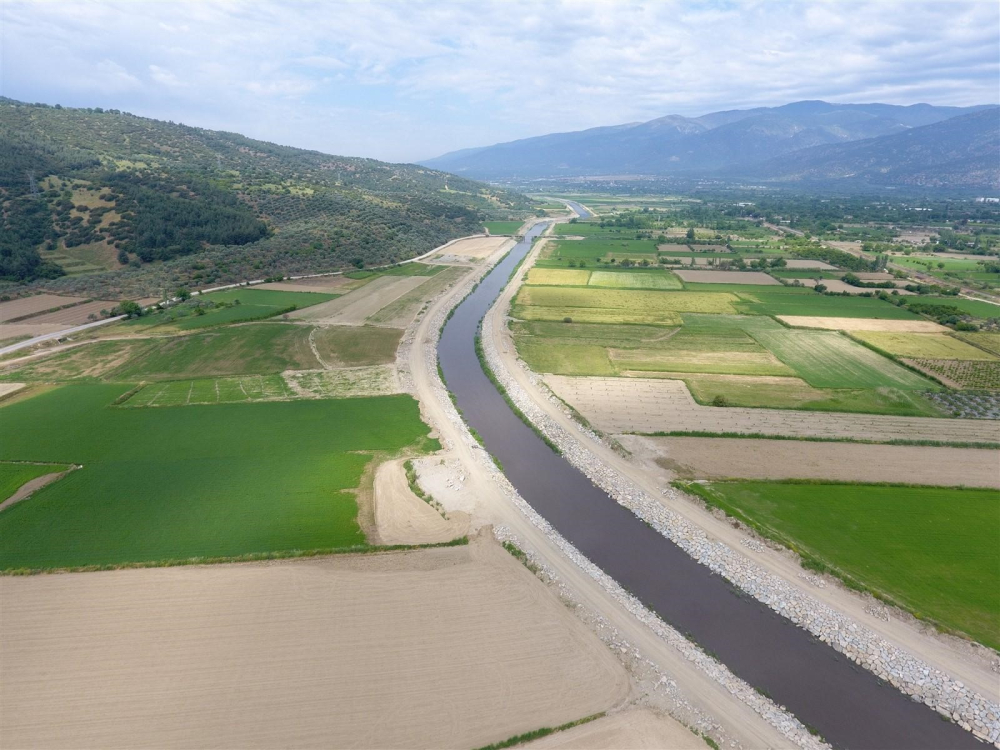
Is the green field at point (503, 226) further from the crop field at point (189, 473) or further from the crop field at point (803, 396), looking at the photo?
the crop field at point (189, 473)

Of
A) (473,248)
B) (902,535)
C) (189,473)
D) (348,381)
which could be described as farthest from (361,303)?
(902,535)

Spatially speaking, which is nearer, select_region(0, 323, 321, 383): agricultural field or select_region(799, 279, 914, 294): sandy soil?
select_region(0, 323, 321, 383): agricultural field

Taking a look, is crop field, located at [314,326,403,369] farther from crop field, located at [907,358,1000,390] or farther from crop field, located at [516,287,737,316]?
crop field, located at [907,358,1000,390]

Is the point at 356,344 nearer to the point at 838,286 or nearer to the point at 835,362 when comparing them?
the point at 835,362

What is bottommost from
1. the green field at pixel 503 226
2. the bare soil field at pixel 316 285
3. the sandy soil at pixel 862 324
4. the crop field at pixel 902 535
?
the crop field at pixel 902 535

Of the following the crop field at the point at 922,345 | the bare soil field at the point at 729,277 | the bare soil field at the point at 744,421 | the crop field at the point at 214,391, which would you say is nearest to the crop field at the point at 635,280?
the bare soil field at the point at 729,277

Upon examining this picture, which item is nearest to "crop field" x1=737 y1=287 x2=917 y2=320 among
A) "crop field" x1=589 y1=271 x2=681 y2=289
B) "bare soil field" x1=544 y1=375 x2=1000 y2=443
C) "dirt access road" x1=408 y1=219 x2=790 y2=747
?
"crop field" x1=589 y1=271 x2=681 y2=289
